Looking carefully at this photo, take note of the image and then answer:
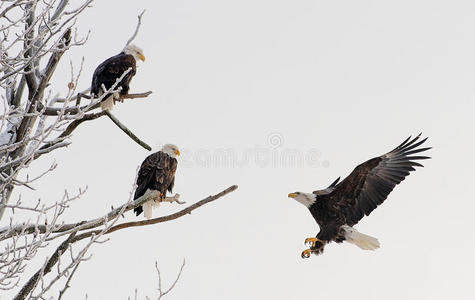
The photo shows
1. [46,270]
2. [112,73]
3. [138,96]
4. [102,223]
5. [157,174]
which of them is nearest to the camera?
[46,270]

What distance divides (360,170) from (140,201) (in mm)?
3092

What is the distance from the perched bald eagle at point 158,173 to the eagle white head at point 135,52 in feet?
3.91

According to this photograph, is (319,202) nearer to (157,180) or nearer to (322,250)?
(322,250)

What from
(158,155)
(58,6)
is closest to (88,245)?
(58,6)

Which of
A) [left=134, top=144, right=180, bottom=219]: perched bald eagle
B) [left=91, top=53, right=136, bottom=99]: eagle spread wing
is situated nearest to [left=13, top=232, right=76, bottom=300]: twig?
[left=134, top=144, right=180, bottom=219]: perched bald eagle

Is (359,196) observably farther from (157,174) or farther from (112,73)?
(112,73)

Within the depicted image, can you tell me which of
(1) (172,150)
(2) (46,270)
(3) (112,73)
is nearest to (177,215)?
(2) (46,270)

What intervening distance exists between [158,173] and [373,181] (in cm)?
252

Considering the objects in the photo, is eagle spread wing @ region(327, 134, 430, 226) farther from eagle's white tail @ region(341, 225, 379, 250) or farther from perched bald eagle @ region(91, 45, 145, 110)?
perched bald eagle @ region(91, 45, 145, 110)

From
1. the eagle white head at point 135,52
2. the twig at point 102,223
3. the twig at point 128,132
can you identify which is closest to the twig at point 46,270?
the twig at point 102,223

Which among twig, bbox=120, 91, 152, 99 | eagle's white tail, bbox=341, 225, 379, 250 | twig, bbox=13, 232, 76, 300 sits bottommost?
twig, bbox=13, 232, 76, 300

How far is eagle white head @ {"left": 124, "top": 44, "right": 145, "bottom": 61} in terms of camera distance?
712 cm

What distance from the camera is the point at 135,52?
7.25m

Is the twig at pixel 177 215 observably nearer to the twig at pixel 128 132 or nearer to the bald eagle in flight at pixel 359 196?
the twig at pixel 128 132
